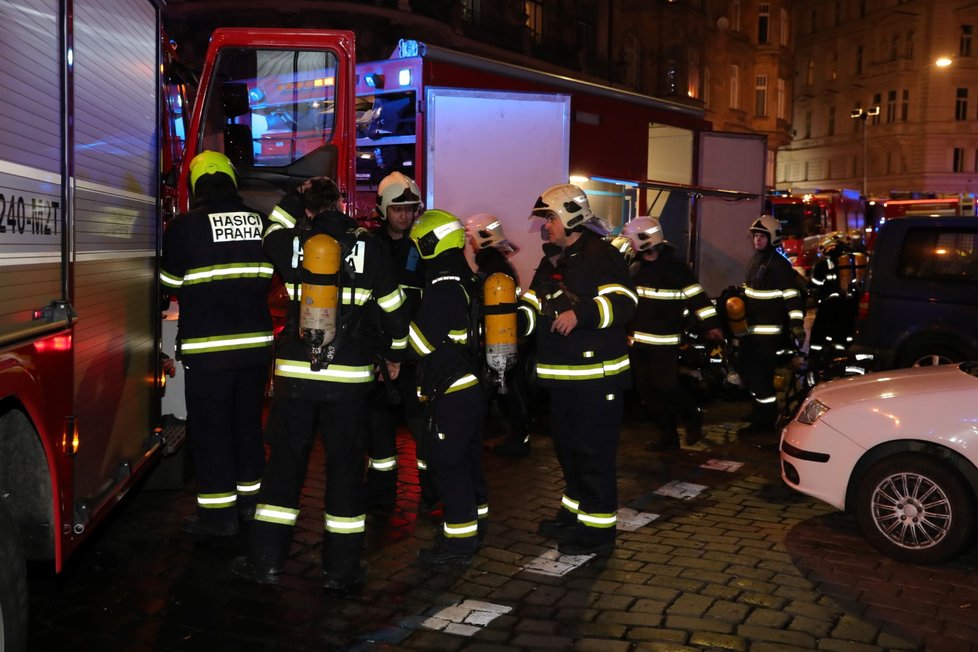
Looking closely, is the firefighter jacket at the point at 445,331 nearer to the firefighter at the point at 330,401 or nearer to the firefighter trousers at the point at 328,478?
the firefighter at the point at 330,401

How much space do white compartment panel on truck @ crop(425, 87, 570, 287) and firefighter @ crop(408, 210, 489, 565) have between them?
10.6ft

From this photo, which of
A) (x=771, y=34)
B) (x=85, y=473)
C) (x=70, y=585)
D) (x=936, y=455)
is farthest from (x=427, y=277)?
(x=771, y=34)

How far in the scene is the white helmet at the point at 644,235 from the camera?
760cm

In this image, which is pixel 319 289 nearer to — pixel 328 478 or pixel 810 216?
pixel 328 478

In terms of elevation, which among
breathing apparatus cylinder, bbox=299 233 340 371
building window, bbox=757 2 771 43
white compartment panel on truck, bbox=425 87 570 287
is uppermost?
Result: building window, bbox=757 2 771 43

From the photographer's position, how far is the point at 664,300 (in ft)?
25.0

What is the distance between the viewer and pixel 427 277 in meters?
4.98

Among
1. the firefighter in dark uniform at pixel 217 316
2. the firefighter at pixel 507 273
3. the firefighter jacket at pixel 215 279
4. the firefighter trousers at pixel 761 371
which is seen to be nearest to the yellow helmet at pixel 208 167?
the firefighter in dark uniform at pixel 217 316

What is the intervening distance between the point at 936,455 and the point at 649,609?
183 cm

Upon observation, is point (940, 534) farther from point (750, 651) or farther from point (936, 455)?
point (750, 651)

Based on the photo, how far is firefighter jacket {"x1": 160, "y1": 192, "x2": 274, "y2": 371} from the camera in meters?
4.97

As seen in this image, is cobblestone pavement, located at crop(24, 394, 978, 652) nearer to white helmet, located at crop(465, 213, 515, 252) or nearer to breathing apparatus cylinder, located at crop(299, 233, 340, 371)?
breathing apparatus cylinder, located at crop(299, 233, 340, 371)

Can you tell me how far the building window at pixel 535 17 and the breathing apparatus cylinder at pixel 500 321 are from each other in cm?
2472

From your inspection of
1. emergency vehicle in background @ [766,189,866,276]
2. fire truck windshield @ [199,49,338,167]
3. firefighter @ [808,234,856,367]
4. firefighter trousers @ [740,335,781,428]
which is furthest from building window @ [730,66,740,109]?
fire truck windshield @ [199,49,338,167]
